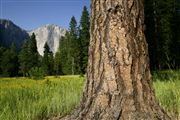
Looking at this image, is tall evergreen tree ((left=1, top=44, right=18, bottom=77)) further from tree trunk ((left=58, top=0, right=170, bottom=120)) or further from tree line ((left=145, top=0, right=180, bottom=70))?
tree trunk ((left=58, top=0, right=170, bottom=120))

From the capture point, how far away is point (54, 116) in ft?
16.7

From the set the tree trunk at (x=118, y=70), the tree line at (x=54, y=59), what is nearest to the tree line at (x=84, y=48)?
the tree line at (x=54, y=59)

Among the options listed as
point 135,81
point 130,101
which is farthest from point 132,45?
point 130,101

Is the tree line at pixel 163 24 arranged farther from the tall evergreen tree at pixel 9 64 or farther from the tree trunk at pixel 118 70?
the tall evergreen tree at pixel 9 64

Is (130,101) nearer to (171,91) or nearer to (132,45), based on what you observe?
(132,45)

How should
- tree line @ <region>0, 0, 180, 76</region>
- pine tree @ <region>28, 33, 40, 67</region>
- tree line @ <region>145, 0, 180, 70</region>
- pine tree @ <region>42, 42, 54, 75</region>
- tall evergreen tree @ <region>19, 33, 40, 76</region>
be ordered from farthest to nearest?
1. pine tree @ <region>42, 42, 54, 75</region>
2. pine tree @ <region>28, 33, 40, 67</region>
3. tall evergreen tree @ <region>19, 33, 40, 76</region>
4. tree line @ <region>145, 0, 180, 70</region>
5. tree line @ <region>0, 0, 180, 76</region>

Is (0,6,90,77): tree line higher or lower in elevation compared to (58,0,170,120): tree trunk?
higher

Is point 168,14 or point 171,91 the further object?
point 168,14

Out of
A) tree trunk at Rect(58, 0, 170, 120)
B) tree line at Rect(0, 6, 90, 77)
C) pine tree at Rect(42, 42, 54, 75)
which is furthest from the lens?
pine tree at Rect(42, 42, 54, 75)

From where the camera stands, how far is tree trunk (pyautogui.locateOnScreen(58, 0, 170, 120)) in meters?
3.76

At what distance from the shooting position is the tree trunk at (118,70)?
3762mm

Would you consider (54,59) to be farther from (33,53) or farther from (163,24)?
(163,24)

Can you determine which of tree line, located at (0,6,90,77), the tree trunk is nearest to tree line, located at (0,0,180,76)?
tree line, located at (0,6,90,77)

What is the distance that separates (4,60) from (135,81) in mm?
77208
